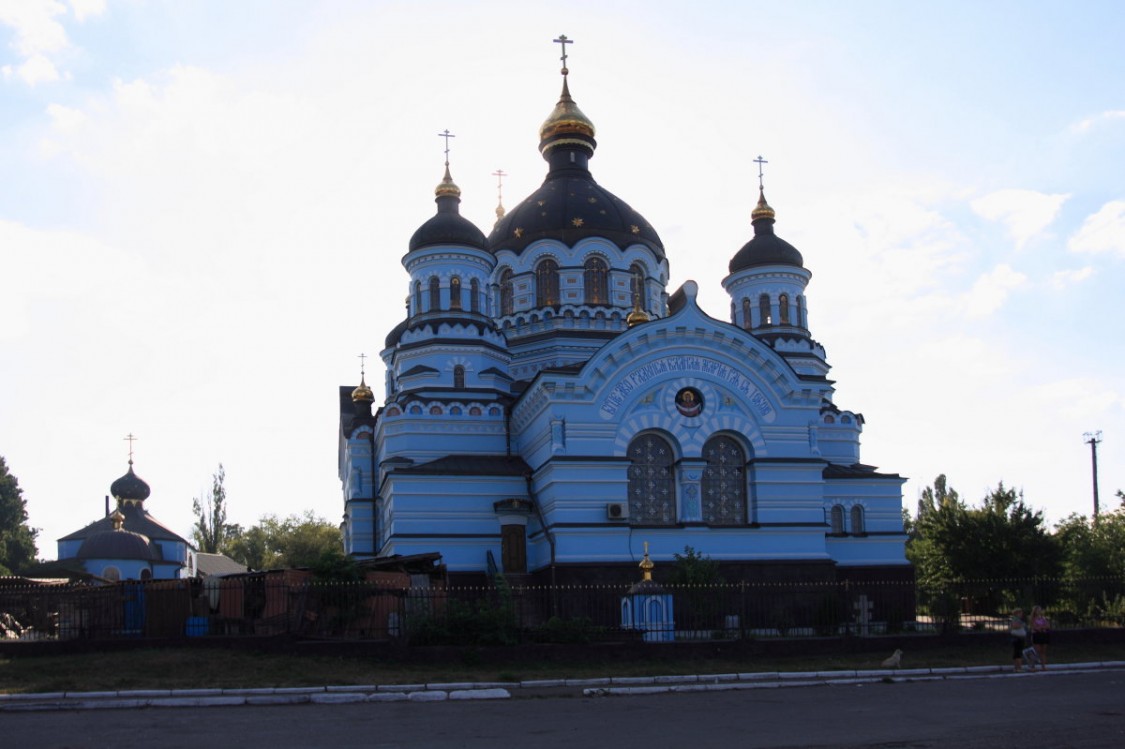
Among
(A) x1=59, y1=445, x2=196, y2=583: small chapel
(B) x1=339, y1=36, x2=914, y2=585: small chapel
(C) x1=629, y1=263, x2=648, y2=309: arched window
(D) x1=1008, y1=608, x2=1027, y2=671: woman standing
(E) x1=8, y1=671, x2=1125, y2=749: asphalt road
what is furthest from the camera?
(A) x1=59, y1=445, x2=196, y2=583: small chapel

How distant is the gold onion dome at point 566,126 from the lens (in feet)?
124

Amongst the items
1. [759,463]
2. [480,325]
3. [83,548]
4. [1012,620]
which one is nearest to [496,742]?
[1012,620]

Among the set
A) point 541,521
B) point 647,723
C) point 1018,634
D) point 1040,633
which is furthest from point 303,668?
point 541,521

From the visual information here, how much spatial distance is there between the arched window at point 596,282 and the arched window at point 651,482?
26.7 ft

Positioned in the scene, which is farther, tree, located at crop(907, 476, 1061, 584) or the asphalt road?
tree, located at crop(907, 476, 1061, 584)

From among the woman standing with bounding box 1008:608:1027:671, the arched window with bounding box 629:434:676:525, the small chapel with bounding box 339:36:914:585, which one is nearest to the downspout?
the small chapel with bounding box 339:36:914:585

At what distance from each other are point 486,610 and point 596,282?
17929 mm

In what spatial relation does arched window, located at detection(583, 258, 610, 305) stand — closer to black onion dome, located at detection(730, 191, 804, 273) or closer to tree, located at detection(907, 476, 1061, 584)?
black onion dome, located at detection(730, 191, 804, 273)

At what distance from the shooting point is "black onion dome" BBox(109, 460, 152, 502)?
56.9 meters

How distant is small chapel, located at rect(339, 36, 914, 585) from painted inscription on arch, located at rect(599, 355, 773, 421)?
37mm

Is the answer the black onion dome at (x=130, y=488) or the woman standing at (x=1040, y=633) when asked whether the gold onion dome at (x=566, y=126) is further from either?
the black onion dome at (x=130, y=488)

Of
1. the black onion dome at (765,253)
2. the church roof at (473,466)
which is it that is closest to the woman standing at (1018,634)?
the church roof at (473,466)

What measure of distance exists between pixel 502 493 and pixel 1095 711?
17.7 meters

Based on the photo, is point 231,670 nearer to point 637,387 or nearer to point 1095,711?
point 1095,711
